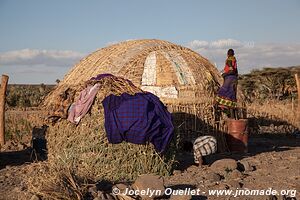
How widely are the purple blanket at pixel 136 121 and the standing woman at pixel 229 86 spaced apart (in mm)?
3500

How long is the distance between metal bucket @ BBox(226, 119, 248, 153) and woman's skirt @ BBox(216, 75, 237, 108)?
480 mm

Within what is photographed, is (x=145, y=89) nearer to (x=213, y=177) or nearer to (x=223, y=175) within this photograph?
(x=223, y=175)

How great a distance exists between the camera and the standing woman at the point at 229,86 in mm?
10961

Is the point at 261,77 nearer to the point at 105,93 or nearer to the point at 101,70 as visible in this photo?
the point at 101,70

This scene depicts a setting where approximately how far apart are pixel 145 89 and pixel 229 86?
2.10 metres

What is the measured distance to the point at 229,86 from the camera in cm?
1101

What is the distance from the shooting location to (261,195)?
650 centimetres

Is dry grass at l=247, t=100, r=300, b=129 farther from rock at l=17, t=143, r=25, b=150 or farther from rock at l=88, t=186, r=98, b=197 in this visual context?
rock at l=88, t=186, r=98, b=197

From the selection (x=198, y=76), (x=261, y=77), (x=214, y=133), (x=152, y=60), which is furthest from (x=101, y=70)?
(x=261, y=77)

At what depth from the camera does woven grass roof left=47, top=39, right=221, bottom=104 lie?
10898 millimetres

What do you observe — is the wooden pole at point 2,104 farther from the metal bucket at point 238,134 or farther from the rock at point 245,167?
the rock at point 245,167

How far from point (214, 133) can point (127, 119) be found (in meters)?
4.12

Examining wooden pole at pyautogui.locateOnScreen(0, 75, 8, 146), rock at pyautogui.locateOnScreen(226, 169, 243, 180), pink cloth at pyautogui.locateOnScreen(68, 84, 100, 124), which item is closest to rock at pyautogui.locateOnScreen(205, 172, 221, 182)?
rock at pyautogui.locateOnScreen(226, 169, 243, 180)

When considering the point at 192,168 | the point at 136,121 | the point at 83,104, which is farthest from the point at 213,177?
the point at 83,104
